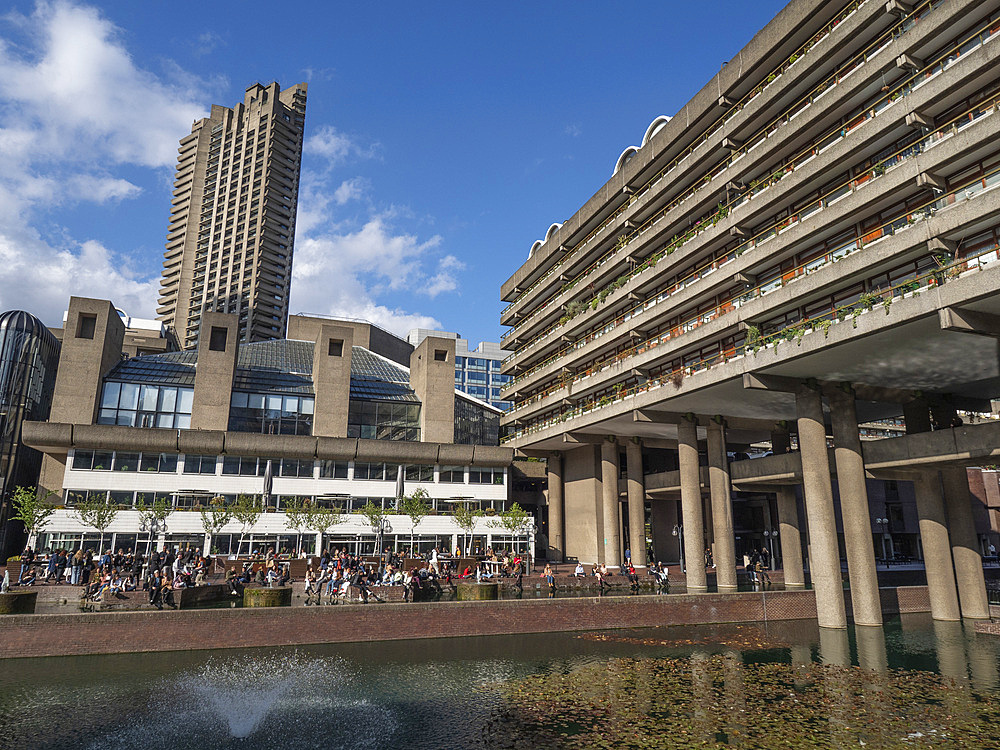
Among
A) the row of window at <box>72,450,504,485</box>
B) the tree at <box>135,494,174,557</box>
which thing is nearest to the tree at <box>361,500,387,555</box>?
the row of window at <box>72,450,504,485</box>

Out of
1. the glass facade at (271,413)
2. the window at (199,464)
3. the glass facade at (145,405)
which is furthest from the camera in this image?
the glass facade at (271,413)

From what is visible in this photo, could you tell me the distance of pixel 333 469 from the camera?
48.5m

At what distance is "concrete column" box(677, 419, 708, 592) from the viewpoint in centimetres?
3456

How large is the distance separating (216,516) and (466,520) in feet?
52.7

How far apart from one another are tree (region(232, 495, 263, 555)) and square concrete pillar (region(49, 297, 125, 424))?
→ 44.5ft

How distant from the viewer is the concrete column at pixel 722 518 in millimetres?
34188

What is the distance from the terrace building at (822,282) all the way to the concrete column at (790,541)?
13 cm

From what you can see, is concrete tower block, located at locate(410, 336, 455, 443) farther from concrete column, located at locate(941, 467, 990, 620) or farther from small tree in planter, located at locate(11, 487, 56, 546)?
concrete column, located at locate(941, 467, 990, 620)

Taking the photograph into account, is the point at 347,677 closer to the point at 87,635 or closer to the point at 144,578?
the point at 87,635

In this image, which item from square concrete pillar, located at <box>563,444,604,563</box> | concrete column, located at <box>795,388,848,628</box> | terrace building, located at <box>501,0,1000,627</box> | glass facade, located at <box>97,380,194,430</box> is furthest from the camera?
square concrete pillar, located at <box>563,444,604,563</box>

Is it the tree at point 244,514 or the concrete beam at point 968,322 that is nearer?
the concrete beam at point 968,322

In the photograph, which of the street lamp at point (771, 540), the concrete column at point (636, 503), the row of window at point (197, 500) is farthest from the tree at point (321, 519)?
the street lamp at point (771, 540)

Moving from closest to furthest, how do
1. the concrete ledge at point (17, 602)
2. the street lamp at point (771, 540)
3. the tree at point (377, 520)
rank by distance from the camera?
1. the concrete ledge at point (17, 602)
2. the tree at point (377, 520)
3. the street lamp at point (771, 540)

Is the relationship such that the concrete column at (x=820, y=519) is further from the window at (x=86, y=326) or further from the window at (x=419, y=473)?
the window at (x=86, y=326)
